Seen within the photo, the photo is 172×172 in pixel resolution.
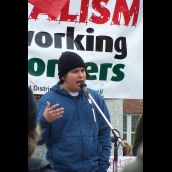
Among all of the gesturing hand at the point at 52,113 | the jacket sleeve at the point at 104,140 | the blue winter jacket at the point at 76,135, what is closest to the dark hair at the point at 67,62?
the blue winter jacket at the point at 76,135

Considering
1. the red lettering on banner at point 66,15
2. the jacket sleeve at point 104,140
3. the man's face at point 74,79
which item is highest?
the red lettering on banner at point 66,15

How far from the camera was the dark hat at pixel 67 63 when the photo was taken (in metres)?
5.90

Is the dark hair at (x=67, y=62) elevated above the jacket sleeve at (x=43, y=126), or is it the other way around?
the dark hair at (x=67, y=62)

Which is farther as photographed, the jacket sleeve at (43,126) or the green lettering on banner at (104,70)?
the green lettering on banner at (104,70)

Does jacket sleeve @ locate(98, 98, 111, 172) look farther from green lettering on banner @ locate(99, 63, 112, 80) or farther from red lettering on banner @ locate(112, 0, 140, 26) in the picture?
red lettering on banner @ locate(112, 0, 140, 26)

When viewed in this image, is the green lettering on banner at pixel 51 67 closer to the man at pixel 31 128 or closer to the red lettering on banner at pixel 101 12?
the man at pixel 31 128

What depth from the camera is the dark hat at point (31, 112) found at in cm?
585

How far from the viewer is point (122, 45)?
5.97 m

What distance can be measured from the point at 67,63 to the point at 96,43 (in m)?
0.30

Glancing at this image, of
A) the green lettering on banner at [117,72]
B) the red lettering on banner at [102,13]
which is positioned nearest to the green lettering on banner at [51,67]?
the red lettering on banner at [102,13]

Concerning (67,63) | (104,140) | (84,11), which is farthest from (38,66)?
(104,140)

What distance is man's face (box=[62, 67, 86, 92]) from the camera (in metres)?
5.90

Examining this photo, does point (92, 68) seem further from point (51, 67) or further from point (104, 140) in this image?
point (104, 140)

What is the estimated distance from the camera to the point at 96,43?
5.96m
